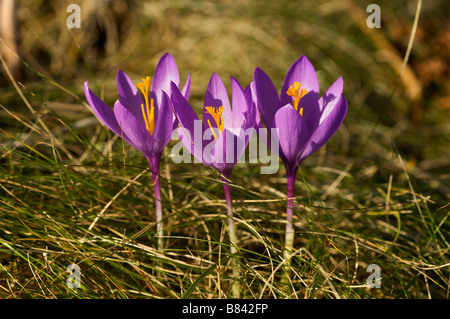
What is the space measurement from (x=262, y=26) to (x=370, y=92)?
64 cm

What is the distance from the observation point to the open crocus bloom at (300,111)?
2.56ft

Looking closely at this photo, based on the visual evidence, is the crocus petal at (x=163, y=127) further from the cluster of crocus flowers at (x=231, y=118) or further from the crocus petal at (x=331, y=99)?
the crocus petal at (x=331, y=99)

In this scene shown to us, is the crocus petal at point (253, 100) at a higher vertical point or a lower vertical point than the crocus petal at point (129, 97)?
lower

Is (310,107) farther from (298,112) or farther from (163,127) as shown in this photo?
(163,127)

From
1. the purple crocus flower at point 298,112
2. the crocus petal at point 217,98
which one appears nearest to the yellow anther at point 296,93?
the purple crocus flower at point 298,112

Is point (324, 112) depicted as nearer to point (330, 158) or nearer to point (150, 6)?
point (330, 158)

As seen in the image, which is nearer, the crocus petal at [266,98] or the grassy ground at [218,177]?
the crocus petal at [266,98]

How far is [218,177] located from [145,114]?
25 centimetres

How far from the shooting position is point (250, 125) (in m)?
0.76

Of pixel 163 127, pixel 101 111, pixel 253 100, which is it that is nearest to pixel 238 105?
pixel 253 100

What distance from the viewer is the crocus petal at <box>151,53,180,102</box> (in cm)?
92

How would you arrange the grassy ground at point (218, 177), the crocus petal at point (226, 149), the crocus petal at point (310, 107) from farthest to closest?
the grassy ground at point (218, 177) < the crocus petal at point (310, 107) < the crocus petal at point (226, 149)

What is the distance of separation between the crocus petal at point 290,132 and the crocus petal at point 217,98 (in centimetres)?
10
